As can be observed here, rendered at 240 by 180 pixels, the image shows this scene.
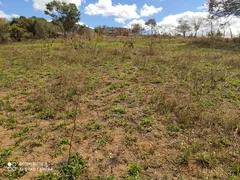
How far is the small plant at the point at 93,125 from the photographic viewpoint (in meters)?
2.84

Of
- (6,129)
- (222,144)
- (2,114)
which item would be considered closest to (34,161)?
(6,129)

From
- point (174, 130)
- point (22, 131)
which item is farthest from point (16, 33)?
point (174, 130)

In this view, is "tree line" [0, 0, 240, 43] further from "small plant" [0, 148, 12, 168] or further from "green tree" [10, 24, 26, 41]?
"small plant" [0, 148, 12, 168]

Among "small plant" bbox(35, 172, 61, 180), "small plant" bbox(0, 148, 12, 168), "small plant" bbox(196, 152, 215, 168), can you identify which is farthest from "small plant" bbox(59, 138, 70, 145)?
"small plant" bbox(196, 152, 215, 168)

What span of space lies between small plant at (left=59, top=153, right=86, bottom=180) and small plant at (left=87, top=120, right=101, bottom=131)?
26.4 inches

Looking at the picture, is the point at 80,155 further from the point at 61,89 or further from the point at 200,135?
the point at 61,89

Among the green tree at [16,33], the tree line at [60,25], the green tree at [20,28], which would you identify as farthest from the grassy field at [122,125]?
the green tree at [20,28]

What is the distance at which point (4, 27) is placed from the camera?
48.1ft

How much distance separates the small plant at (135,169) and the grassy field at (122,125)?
0.04 feet

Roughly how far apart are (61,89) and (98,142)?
2.29m

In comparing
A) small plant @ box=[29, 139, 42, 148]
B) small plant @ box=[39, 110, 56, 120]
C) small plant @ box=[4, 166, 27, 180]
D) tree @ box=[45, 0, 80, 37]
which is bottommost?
small plant @ box=[4, 166, 27, 180]

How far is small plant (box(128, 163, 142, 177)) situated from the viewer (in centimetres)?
197

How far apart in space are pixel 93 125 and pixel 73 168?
0.99 metres

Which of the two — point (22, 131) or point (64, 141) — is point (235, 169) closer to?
point (64, 141)
